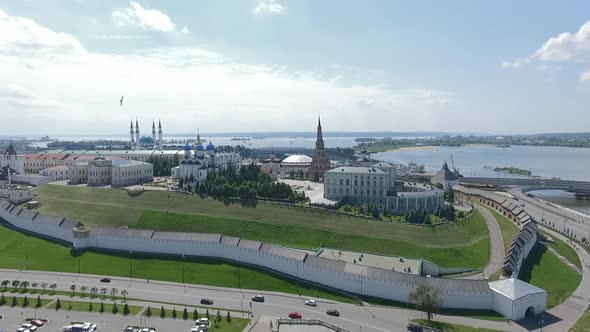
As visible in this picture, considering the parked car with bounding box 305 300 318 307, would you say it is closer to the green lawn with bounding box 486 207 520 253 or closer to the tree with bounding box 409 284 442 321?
the tree with bounding box 409 284 442 321

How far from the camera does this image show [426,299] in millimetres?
32562

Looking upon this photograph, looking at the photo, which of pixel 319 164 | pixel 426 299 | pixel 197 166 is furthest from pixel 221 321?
pixel 319 164

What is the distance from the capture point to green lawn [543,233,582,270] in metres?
46.0

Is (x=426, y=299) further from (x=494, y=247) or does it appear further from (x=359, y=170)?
(x=359, y=170)

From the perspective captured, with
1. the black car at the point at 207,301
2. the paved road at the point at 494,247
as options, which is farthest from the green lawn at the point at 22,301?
the paved road at the point at 494,247

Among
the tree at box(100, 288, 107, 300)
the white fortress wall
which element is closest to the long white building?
the white fortress wall

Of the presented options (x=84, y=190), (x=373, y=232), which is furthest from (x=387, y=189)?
(x=84, y=190)

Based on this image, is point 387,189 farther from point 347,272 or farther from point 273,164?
point 273,164

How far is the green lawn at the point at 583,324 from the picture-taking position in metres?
30.9

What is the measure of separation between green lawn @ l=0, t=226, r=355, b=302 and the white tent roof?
10802 mm

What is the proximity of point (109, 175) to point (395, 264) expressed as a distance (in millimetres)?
47471

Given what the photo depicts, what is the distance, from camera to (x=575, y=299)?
36.4 m

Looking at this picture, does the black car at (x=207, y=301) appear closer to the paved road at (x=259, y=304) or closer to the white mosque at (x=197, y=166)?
the paved road at (x=259, y=304)

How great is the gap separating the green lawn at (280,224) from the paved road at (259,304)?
10.1m
